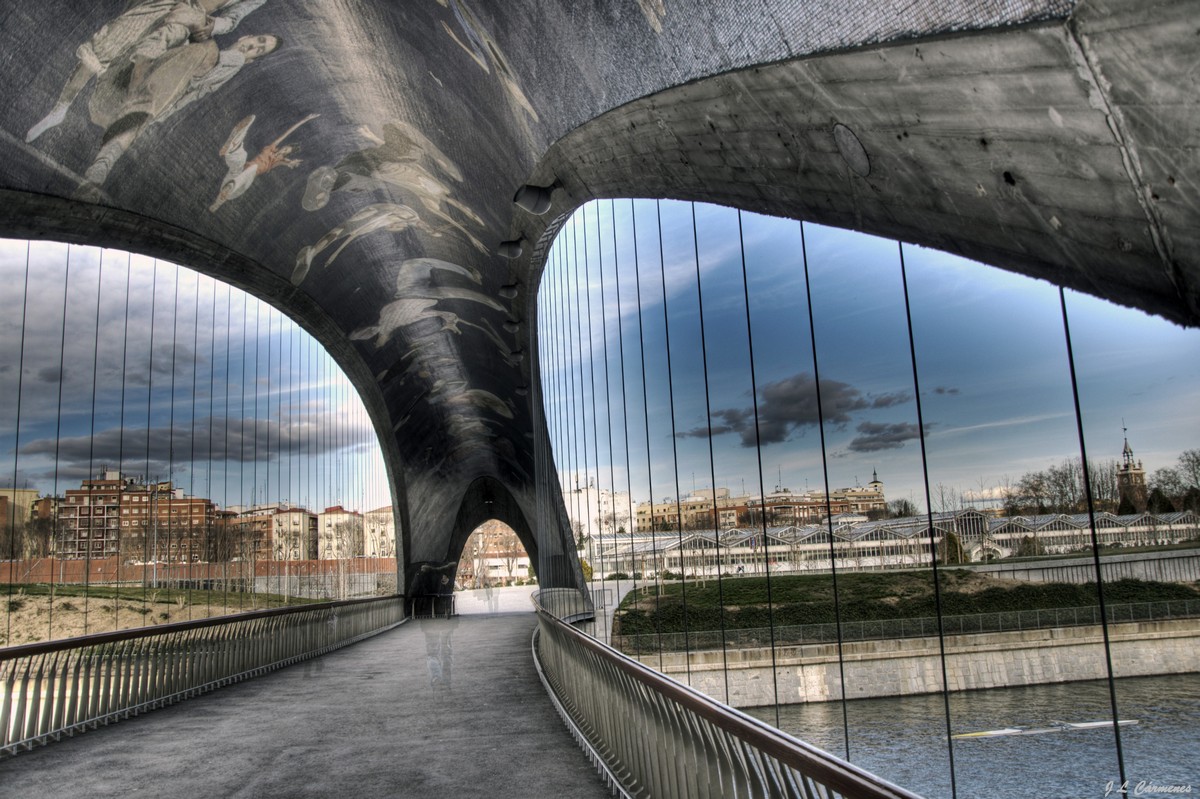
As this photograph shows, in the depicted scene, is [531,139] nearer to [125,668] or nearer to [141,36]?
[141,36]

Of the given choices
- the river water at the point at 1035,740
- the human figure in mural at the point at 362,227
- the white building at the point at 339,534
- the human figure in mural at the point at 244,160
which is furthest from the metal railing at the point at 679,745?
the white building at the point at 339,534

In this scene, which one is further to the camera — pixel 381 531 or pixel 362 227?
pixel 381 531

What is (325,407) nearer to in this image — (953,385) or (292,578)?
(292,578)

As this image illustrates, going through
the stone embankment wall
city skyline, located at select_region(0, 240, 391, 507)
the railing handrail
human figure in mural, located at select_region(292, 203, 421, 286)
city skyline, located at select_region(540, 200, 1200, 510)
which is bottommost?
the stone embankment wall

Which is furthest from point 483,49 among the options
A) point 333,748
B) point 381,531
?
point 381,531

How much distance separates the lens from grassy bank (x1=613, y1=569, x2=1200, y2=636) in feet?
14.2

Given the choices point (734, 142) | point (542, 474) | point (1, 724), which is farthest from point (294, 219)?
point (734, 142)

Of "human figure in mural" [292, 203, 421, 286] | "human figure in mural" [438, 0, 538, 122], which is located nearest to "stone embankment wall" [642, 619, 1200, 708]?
"human figure in mural" [438, 0, 538, 122]

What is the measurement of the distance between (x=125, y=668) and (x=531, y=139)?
7.10 meters

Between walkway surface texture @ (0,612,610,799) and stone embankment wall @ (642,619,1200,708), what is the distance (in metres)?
1.51

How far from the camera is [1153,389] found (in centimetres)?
313

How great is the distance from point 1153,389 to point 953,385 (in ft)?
9.97

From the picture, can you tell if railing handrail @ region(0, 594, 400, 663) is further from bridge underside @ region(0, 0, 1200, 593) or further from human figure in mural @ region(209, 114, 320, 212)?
human figure in mural @ region(209, 114, 320, 212)

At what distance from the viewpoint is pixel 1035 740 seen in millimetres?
5488
